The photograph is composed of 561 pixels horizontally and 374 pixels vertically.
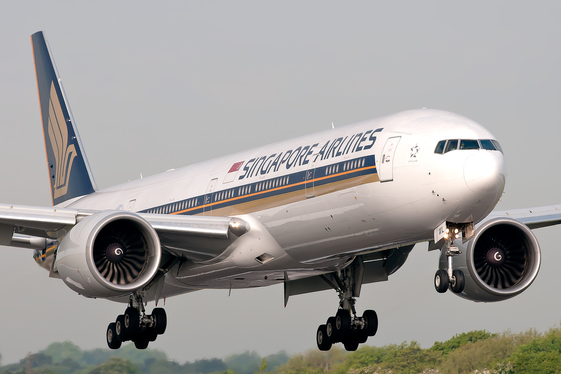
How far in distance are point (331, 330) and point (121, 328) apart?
658cm

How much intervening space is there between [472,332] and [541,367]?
15.2 feet

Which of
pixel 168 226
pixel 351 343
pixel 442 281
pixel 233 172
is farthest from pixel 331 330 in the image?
pixel 442 281

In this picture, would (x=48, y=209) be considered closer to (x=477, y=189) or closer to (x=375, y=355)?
(x=477, y=189)

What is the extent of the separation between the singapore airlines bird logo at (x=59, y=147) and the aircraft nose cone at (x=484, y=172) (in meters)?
19.3

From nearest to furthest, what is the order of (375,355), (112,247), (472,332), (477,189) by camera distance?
1. (477,189)
2. (112,247)
3. (375,355)
4. (472,332)

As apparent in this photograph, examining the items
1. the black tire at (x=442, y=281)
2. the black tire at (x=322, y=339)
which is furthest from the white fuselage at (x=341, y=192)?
the black tire at (x=322, y=339)

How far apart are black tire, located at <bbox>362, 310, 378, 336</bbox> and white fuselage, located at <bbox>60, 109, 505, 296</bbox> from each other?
2.87m

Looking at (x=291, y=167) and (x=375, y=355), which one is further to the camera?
(x=375, y=355)

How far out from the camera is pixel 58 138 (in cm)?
3438

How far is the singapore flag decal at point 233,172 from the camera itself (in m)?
24.8

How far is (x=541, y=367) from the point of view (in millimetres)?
35250

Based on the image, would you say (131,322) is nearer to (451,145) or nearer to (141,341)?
(141,341)

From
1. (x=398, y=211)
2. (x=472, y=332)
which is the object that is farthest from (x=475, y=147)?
(x=472, y=332)

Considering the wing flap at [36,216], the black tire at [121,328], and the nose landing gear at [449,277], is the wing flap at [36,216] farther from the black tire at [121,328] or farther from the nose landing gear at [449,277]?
the nose landing gear at [449,277]
